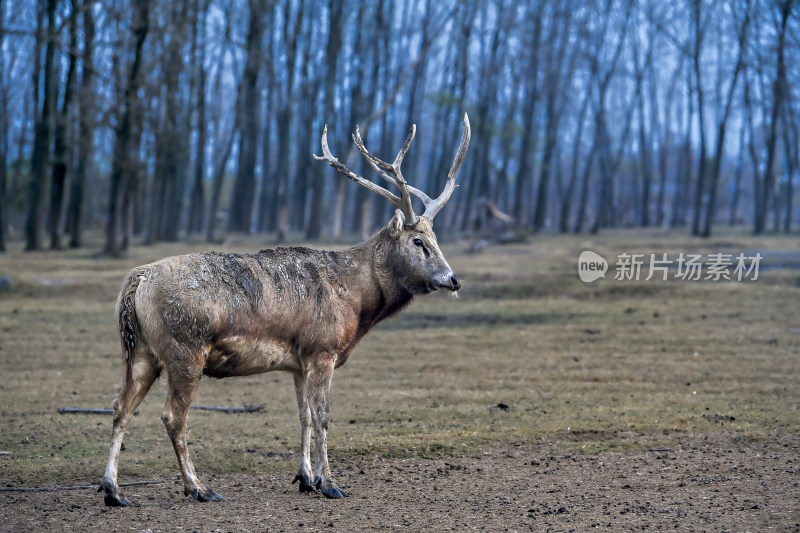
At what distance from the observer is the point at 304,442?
867 cm

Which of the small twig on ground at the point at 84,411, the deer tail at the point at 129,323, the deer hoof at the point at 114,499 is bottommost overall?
the small twig on ground at the point at 84,411

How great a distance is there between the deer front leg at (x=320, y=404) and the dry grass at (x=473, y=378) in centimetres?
96

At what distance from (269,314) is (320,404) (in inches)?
39.0

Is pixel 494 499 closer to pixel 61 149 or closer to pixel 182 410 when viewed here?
pixel 182 410

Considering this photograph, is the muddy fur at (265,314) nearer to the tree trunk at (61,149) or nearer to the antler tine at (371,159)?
the antler tine at (371,159)

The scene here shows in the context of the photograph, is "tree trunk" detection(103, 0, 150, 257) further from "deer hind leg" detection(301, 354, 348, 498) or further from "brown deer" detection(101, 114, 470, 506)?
"deer hind leg" detection(301, 354, 348, 498)

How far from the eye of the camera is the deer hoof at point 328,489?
8289mm

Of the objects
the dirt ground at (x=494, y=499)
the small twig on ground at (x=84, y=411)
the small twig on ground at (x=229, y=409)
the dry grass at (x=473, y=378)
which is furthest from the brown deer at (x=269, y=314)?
the small twig on ground at (x=84, y=411)

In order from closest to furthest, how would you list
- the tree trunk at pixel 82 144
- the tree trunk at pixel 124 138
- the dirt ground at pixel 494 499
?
the dirt ground at pixel 494 499, the tree trunk at pixel 124 138, the tree trunk at pixel 82 144

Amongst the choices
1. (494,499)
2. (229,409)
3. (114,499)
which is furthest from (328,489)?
(229,409)

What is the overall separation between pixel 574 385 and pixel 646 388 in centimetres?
110

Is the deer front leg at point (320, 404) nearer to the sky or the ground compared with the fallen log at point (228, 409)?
nearer to the sky

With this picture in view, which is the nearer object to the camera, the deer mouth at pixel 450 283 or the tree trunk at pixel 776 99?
the deer mouth at pixel 450 283

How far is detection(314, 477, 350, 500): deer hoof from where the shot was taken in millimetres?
8289
